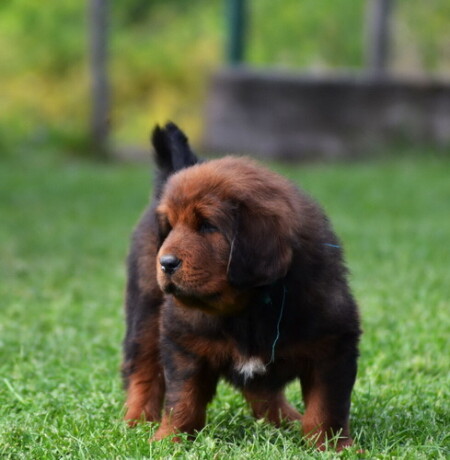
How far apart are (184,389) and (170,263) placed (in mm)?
561

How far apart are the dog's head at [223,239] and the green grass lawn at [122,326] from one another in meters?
0.56

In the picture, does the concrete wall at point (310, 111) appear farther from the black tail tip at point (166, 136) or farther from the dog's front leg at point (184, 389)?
the dog's front leg at point (184, 389)

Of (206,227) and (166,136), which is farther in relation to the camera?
(166,136)

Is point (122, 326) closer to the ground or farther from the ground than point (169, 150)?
closer to the ground

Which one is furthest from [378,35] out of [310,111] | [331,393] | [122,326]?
[331,393]

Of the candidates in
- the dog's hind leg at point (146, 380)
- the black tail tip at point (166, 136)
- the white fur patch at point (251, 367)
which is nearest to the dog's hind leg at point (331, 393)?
the white fur patch at point (251, 367)

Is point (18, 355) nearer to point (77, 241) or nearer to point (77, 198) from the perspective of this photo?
point (77, 241)

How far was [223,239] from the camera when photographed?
3.29 meters

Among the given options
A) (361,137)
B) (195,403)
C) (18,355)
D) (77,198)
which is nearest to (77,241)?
(77,198)

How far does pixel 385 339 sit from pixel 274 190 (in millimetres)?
2147

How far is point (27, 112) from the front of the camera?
1548cm

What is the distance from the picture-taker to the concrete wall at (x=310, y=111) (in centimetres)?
1415

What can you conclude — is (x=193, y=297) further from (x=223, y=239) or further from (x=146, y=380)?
(x=146, y=380)

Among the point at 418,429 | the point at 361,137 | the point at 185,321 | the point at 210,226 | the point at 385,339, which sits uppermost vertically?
the point at 210,226
